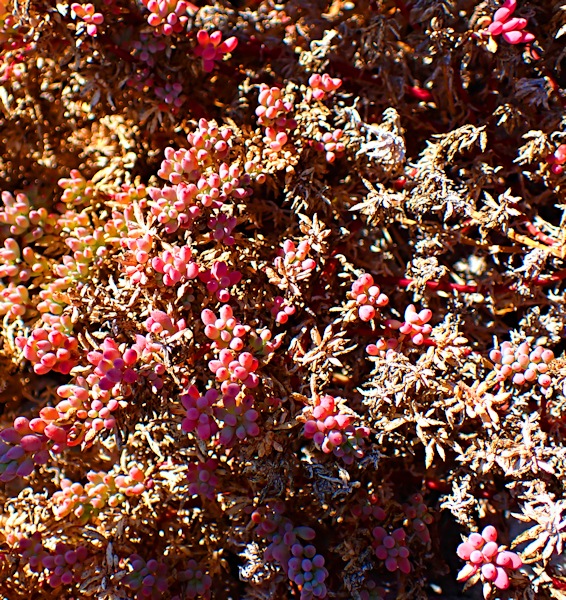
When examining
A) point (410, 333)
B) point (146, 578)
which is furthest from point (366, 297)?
point (146, 578)

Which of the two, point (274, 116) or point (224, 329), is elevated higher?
point (274, 116)

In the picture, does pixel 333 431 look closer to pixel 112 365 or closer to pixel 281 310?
pixel 281 310

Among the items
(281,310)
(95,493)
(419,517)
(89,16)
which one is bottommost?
(419,517)

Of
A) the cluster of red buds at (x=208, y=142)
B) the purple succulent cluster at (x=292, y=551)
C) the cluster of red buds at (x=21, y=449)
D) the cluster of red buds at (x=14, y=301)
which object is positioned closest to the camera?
the cluster of red buds at (x=21, y=449)

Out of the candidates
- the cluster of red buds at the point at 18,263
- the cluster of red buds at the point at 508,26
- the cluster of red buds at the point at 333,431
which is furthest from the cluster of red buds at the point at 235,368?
the cluster of red buds at the point at 508,26

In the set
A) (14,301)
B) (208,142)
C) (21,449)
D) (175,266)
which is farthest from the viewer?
(14,301)

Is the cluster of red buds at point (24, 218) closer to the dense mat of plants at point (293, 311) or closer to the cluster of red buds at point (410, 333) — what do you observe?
the dense mat of plants at point (293, 311)

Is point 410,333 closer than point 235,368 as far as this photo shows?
No
